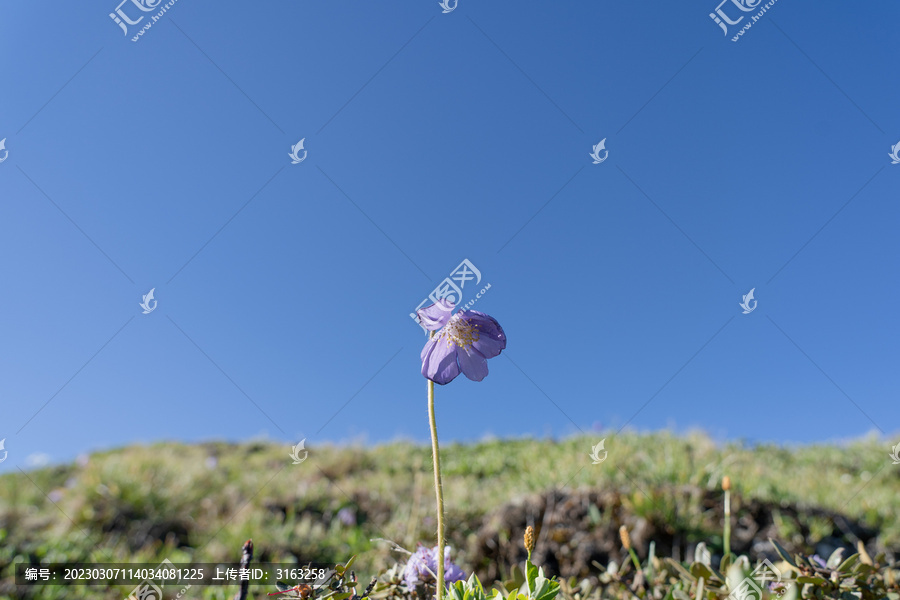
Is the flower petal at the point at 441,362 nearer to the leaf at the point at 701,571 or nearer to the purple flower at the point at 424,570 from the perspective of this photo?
the purple flower at the point at 424,570

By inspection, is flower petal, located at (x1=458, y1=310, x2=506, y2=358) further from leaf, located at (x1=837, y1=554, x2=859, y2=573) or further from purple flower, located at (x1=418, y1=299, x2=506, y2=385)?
leaf, located at (x1=837, y1=554, x2=859, y2=573)

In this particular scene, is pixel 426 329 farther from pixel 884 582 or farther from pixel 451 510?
pixel 451 510

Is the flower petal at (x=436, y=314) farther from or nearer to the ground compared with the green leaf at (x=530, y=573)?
farther from the ground

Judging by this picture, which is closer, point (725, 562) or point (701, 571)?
point (701, 571)

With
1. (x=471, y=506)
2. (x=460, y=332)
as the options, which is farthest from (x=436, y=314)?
(x=471, y=506)

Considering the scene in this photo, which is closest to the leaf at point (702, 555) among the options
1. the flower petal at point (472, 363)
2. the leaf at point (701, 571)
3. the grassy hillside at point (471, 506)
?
the leaf at point (701, 571)

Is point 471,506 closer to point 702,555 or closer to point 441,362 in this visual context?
point 702,555
